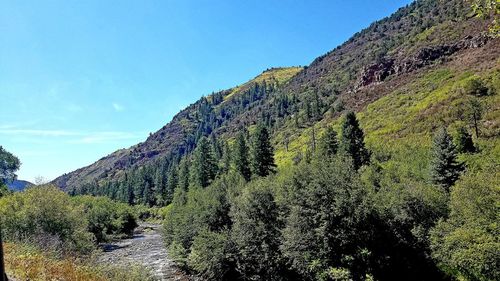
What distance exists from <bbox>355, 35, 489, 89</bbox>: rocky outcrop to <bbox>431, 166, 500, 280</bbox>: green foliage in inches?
5095

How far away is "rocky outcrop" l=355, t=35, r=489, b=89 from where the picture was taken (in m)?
150

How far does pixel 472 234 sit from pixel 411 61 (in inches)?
5838

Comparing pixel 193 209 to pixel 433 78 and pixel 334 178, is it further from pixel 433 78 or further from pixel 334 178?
pixel 433 78

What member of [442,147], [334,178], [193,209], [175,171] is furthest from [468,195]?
[175,171]

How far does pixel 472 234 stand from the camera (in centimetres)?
3500

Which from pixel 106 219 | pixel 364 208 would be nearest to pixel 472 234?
pixel 364 208

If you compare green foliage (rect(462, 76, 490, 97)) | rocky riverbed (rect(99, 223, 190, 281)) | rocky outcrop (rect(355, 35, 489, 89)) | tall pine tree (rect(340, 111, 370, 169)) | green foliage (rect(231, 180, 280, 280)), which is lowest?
rocky riverbed (rect(99, 223, 190, 281))

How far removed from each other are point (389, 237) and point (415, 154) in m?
45.0

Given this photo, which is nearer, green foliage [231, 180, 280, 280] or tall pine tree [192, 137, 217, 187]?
green foliage [231, 180, 280, 280]

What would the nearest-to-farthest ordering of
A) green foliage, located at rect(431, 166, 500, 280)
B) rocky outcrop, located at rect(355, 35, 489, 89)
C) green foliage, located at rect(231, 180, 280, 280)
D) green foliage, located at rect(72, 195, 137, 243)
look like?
green foliage, located at rect(431, 166, 500, 280), green foliage, located at rect(231, 180, 280, 280), green foliage, located at rect(72, 195, 137, 243), rocky outcrop, located at rect(355, 35, 489, 89)

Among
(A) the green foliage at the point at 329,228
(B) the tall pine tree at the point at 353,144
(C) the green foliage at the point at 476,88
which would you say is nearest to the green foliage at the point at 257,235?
(A) the green foliage at the point at 329,228

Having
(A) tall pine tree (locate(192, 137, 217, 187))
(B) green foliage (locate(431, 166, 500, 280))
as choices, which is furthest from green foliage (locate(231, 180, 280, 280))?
(A) tall pine tree (locate(192, 137, 217, 187))

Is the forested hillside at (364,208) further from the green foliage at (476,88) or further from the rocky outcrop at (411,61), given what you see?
the rocky outcrop at (411,61)

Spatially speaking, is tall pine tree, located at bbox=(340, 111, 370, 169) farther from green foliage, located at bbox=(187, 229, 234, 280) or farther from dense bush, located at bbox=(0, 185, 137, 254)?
dense bush, located at bbox=(0, 185, 137, 254)
